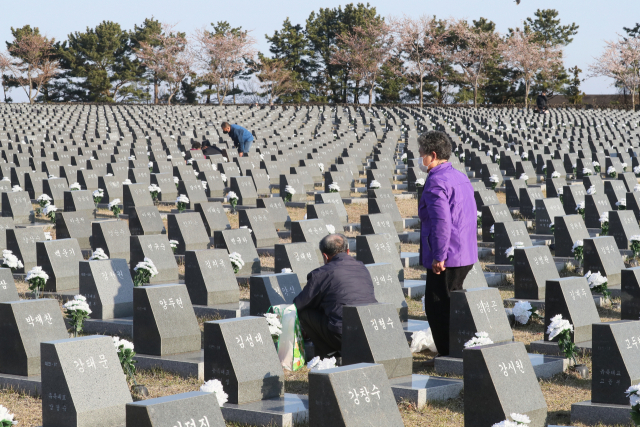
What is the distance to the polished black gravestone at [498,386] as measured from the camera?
4551 millimetres

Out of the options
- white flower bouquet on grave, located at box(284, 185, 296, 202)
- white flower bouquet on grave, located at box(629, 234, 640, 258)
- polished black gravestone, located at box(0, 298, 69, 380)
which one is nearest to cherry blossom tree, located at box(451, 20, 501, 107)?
white flower bouquet on grave, located at box(284, 185, 296, 202)

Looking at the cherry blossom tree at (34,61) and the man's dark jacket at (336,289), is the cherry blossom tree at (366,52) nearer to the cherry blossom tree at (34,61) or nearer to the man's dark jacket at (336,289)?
the cherry blossom tree at (34,61)

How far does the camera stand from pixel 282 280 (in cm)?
742

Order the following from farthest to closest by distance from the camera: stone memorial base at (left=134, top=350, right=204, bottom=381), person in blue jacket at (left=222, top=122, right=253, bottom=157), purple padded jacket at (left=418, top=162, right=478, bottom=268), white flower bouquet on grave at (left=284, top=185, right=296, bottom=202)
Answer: person in blue jacket at (left=222, top=122, right=253, bottom=157)
white flower bouquet on grave at (left=284, top=185, right=296, bottom=202)
purple padded jacket at (left=418, top=162, right=478, bottom=268)
stone memorial base at (left=134, top=350, right=204, bottom=381)

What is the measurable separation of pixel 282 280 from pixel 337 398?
3.40 metres

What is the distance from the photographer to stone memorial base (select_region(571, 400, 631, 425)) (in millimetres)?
5039

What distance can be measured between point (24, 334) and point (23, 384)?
1.18 ft

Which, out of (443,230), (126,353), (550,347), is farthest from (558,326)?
(126,353)

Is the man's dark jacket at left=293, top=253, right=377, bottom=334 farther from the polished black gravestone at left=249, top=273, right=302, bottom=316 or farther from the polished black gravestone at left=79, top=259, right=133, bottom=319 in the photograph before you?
the polished black gravestone at left=79, top=259, right=133, bottom=319

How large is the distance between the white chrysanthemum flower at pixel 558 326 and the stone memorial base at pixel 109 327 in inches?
135

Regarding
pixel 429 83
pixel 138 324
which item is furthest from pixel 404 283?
pixel 429 83

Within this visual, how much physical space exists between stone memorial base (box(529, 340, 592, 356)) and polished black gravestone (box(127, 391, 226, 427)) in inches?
141

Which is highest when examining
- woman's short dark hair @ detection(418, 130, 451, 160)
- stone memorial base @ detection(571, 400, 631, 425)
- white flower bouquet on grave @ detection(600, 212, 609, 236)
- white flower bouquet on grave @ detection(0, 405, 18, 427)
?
woman's short dark hair @ detection(418, 130, 451, 160)

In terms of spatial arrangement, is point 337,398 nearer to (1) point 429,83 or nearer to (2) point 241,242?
(2) point 241,242
